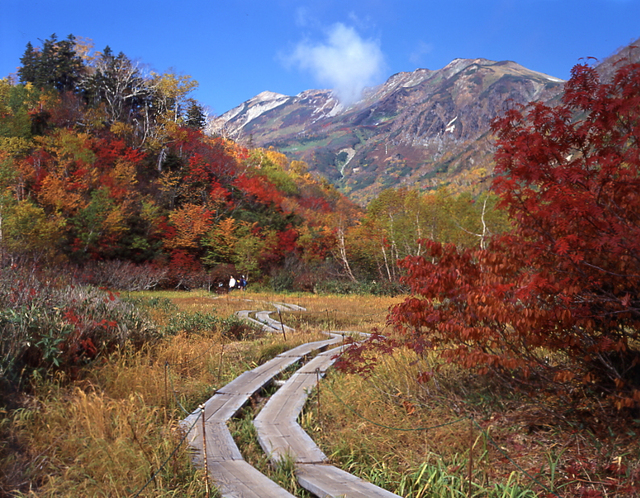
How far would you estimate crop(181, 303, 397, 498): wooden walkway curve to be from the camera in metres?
3.59

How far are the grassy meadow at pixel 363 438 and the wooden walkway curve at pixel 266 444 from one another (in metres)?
0.17

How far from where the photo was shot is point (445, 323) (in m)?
4.43

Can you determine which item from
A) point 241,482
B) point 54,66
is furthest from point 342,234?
point 54,66

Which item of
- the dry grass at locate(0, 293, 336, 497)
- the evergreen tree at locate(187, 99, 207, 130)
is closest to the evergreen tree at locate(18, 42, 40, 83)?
the evergreen tree at locate(187, 99, 207, 130)

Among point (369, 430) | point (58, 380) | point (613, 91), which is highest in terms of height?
point (613, 91)

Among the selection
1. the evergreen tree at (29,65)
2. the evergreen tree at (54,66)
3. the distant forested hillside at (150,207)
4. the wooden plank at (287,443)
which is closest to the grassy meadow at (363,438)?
the wooden plank at (287,443)

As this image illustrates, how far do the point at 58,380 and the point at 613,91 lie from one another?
6.67 meters

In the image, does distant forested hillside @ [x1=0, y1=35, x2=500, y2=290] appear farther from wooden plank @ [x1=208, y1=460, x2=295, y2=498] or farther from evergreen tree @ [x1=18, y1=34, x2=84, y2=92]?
wooden plank @ [x1=208, y1=460, x2=295, y2=498]

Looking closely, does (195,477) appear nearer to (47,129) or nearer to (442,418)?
(442,418)

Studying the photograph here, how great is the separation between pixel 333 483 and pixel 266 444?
1097 mm

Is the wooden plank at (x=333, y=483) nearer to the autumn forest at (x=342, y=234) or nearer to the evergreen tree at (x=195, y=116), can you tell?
the autumn forest at (x=342, y=234)

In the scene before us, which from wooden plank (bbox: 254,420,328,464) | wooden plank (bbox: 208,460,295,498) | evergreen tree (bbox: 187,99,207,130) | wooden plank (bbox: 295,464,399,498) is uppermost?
evergreen tree (bbox: 187,99,207,130)

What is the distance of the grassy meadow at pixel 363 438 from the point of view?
363 cm

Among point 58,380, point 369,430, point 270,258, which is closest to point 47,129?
point 270,258
